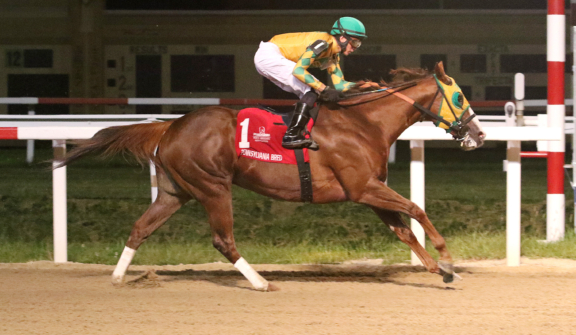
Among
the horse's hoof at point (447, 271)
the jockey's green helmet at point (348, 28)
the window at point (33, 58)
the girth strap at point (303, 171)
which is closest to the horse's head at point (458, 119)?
the jockey's green helmet at point (348, 28)

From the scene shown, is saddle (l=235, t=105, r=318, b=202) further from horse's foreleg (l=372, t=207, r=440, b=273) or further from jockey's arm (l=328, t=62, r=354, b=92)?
horse's foreleg (l=372, t=207, r=440, b=273)

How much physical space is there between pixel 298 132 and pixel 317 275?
105 cm

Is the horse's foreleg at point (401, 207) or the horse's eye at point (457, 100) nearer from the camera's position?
the horse's foreleg at point (401, 207)

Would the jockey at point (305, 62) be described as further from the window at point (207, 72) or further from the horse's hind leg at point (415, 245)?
the window at point (207, 72)

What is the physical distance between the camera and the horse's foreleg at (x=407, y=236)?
462cm

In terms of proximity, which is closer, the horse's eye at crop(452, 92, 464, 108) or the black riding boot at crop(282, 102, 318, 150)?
the black riding boot at crop(282, 102, 318, 150)

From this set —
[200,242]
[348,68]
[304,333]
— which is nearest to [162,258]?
[200,242]

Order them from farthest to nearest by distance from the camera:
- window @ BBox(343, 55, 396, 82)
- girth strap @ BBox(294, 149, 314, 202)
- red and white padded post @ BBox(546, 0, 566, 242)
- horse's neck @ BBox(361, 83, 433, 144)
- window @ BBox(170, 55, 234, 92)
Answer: window @ BBox(170, 55, 234, 92) < window @ BBox(343, 55, 396, 82) < red and white padded post @ BBox(546, 0, 566, 242) < horse's neck @ BBox(361, 83, 433, 144) < girth strap @ BBox(294, 149, 314, 202)

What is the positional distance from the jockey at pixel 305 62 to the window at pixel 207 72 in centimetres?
1128

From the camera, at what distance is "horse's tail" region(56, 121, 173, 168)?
4.97 metres

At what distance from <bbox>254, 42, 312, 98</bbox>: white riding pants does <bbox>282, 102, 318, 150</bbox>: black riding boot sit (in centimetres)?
21

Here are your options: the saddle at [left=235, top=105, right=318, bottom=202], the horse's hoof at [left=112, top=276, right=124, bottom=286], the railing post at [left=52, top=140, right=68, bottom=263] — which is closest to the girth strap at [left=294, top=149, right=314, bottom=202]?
the saddle at [left=235, top=105, right=318, bottom=202]

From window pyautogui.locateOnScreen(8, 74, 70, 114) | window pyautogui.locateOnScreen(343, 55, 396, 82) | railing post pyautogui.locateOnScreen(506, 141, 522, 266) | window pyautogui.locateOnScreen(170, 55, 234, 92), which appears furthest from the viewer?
window pyautogui.locateOnScreen(8, 74, 70, 114)

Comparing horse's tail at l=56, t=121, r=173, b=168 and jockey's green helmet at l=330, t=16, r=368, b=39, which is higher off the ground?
jockey's green helmet at l=330, t=16, r=368, b=39
